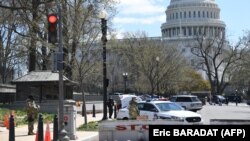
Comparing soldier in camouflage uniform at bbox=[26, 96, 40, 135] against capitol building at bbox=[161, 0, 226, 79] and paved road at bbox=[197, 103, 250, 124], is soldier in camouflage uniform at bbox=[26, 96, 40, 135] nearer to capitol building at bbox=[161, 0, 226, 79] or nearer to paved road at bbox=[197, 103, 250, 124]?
paved road at bbox=[197, 103, 250, 124]

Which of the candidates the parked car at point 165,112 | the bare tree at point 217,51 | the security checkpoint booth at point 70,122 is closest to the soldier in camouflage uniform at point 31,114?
the security checkpoint booth at point 70,122

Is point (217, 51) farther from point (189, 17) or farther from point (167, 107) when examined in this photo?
point (167, 107)

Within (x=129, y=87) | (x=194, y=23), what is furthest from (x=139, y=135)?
(x=194, y=23)

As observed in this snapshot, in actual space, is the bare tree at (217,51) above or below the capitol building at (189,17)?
below

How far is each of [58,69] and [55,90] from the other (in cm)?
2897

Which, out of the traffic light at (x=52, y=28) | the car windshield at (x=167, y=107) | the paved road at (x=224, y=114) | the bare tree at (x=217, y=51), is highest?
the bare tree at (x=217, y=51)

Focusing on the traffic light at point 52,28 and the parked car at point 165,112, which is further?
the parked car at point 165,112

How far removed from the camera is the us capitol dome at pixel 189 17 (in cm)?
17975

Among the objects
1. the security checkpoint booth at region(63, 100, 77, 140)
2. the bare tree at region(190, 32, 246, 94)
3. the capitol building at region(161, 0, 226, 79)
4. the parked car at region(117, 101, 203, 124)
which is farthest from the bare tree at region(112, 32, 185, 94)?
the capitol building at region(161, 0, 226, 79)

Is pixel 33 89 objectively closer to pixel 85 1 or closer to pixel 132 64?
pixel 85 1

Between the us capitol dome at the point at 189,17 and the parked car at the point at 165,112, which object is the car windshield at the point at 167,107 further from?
the us capitol dome at the point at 189,17

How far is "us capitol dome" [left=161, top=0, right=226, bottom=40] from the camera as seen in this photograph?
180 m

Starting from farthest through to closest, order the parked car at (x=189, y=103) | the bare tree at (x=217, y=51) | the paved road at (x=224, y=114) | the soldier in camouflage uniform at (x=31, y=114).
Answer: the bare tree at (x=217, y=51), the parked car at (x=189, y=103), the paved road at (x=224, y=114), the soldier in camouflage uniform at (x=31, y=114)

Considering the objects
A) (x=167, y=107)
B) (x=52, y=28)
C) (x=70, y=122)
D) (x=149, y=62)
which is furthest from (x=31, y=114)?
Result: (x=149, y=62)
